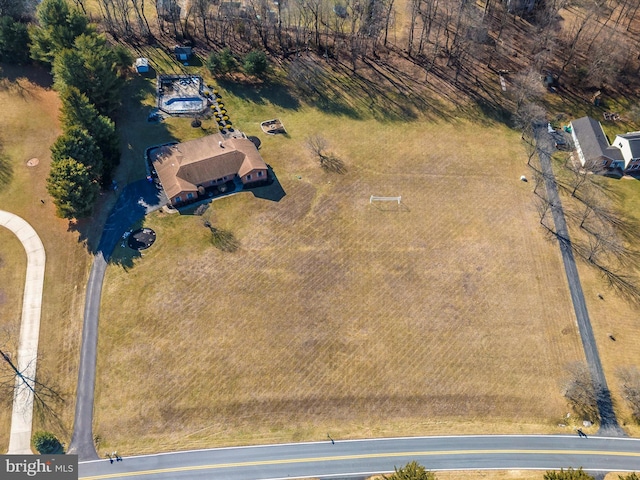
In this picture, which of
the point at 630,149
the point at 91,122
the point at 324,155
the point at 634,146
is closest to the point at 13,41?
the point at 91,122

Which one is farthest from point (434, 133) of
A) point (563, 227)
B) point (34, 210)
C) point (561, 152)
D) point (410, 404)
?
point (34, 210)

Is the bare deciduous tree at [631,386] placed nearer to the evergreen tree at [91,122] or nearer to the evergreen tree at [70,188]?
the evergreen tree at [70,188]

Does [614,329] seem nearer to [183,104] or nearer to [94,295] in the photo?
[94,295]

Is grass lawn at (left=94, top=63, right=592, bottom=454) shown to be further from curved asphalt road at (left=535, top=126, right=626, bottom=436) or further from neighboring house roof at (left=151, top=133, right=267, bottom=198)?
neighboring house roof at (left=151, top=133, right=267, bottom=198)

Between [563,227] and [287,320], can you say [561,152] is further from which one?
[287,320]

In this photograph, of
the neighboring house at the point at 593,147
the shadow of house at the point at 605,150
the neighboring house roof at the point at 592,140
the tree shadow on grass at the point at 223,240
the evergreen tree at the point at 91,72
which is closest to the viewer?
the tree shadow on grass at the point at 223,240

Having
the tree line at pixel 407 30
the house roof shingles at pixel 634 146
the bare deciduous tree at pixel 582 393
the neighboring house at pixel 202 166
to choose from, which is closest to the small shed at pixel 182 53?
the tree line at pixel 407 30

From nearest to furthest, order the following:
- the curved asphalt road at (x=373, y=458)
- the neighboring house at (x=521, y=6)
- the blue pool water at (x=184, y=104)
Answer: the curved asphalt road at (x=373, y=458)
the blue pool water at (x=184, y=104)
the neighboring house at (x=521, y=6)
